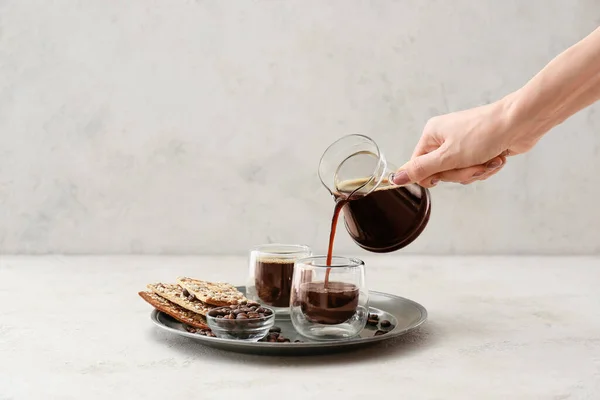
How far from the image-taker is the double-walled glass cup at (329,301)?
1.34 m

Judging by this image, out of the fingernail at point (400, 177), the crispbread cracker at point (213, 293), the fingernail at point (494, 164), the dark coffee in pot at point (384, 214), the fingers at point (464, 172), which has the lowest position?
the crispbread cracker at point (213, 293)

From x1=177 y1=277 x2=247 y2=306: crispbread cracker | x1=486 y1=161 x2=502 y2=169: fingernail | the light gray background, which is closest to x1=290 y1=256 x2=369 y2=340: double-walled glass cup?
x1=177 y1=277 x2=247 y2=306: crispbread cracker

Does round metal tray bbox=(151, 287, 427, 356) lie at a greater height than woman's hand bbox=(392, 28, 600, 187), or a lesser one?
lesser

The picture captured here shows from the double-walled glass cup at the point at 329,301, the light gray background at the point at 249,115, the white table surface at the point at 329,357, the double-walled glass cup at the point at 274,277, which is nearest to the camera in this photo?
the white table surface at the point at 329,357

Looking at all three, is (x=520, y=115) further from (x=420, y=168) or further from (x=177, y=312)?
(x=177, y=312)

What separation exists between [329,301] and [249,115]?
49.2 inches

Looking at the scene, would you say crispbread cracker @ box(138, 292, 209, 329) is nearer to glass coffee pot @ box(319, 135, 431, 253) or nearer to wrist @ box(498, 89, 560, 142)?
glass coffee pot @ box(319, 135, 431, 253)

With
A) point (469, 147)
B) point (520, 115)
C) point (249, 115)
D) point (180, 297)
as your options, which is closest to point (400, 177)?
point (469, 147)

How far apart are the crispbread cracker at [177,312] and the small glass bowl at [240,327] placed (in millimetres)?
100

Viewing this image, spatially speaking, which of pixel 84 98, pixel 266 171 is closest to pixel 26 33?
pixel 84 98

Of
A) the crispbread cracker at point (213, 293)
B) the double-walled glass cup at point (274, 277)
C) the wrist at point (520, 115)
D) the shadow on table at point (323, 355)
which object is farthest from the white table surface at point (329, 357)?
the wrist at point (520, 115)

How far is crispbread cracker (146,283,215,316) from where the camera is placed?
1.44 meters

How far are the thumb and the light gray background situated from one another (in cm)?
108

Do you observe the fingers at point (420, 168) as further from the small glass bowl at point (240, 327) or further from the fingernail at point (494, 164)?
the small glass bowl at point (240, 327)
